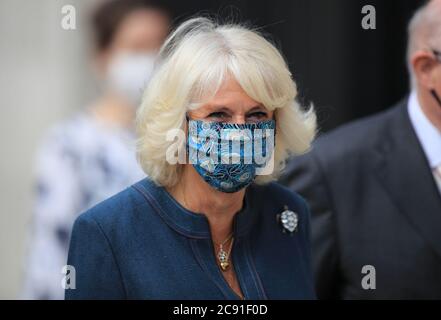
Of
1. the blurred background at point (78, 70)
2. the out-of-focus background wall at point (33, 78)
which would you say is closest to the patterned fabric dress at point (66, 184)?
the blurred background at point (78, 70)

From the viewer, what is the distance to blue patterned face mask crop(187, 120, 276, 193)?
2.67 metres

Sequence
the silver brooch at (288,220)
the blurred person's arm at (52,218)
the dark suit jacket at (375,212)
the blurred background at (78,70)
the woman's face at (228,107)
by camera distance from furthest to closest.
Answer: the blurred background at (78,70) → the blurred person's arm at (52,218) → the dark suit jacket at (375,212) → the silver brooch at (288,220) → the woman's face at (228,107)

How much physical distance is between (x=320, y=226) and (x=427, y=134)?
22.3 inches

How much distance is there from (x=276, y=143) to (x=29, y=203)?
3.89 m

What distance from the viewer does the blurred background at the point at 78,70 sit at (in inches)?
234

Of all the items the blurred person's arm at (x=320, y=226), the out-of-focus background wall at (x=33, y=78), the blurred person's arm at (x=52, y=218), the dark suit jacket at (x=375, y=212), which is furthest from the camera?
the out-of-focus background wall at (x=33, y=78)

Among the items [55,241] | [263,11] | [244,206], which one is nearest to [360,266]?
[244,206]

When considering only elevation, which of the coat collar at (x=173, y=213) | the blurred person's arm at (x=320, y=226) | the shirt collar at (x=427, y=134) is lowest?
the blurred person's arm at (x=320, y=226)

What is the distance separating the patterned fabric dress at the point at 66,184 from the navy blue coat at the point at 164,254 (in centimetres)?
123

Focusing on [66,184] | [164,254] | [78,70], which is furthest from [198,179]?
[78,70]

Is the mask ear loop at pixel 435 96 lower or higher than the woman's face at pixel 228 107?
lower

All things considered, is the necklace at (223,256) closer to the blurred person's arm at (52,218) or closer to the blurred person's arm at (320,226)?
the blurred person's arm at (320,226)

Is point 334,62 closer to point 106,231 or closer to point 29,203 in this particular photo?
point 29,203

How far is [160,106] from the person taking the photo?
2760 mm
